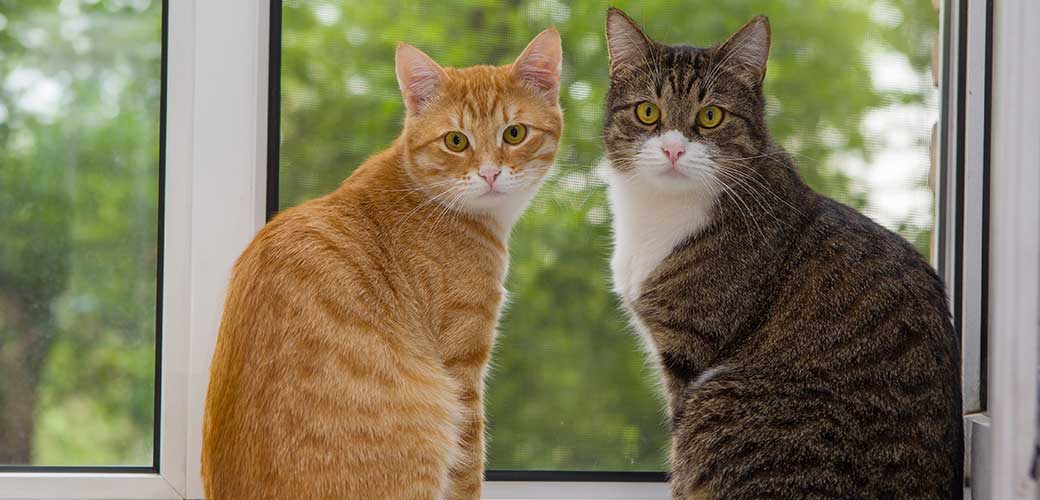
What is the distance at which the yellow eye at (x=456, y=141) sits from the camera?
1.30 meters

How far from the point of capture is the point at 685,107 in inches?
50.7

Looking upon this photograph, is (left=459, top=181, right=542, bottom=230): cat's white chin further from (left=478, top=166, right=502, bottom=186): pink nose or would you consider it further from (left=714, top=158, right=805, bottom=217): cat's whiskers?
(left=714, top=158, right=805, bottom=217): cat's whiskers

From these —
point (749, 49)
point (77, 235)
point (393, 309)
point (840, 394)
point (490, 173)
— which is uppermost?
point (749, 49)

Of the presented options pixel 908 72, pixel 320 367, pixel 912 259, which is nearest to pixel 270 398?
pixel 320 367

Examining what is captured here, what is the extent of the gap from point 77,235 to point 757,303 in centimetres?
125

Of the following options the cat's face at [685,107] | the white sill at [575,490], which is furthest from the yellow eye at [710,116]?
the white sill at [575,490]

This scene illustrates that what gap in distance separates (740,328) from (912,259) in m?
0.30

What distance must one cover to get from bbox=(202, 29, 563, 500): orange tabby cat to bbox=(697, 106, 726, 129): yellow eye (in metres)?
0.24

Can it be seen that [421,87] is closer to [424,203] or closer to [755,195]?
[424,203]

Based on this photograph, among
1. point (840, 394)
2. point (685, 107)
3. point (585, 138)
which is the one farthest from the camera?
point (585, 138)

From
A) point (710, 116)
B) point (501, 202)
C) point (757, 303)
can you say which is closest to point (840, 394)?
point (757, 303)

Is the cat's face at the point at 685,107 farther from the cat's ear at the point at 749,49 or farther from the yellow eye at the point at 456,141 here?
the yellow eye at the point at 456,141

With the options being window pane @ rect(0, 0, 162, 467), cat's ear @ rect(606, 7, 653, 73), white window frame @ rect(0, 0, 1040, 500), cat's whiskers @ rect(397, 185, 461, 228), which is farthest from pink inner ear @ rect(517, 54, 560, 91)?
window pane @ rect(0, 0, 162, 467)

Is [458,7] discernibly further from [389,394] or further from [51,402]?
[51,402]
